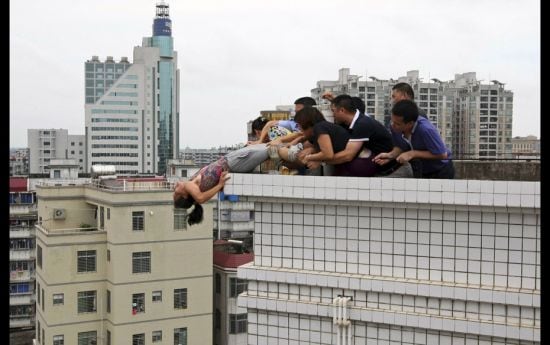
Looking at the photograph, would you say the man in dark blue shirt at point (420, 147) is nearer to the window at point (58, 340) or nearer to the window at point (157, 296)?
the window at point (157, 296)

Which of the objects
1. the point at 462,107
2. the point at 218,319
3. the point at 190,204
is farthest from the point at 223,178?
the point at 462,107

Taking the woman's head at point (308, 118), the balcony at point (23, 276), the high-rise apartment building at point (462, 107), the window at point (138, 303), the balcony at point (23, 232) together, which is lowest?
the balcony at point (23, 276)

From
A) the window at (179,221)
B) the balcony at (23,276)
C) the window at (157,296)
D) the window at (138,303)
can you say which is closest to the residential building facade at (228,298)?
the window at (179,221)

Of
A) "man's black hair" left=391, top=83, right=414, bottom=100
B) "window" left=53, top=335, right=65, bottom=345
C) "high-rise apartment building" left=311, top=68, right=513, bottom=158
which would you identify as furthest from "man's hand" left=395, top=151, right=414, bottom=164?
"high-rise apartment building" left=311, top=68, right=513, bottom=158

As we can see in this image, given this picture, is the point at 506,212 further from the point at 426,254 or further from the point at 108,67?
the point at 108,67

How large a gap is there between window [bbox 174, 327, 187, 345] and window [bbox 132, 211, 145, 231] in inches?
87.6

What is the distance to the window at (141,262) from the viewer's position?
546 inches

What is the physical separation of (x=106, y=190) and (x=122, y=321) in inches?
101

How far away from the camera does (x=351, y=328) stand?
12.4 ft

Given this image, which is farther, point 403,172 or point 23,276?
point 23,276

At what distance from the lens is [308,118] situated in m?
4.14

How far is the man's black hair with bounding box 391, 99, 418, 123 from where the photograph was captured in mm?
3812

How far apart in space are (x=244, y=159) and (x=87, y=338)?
10.8 metres

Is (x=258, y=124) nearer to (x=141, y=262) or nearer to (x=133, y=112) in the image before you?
(x=141, y=262)
